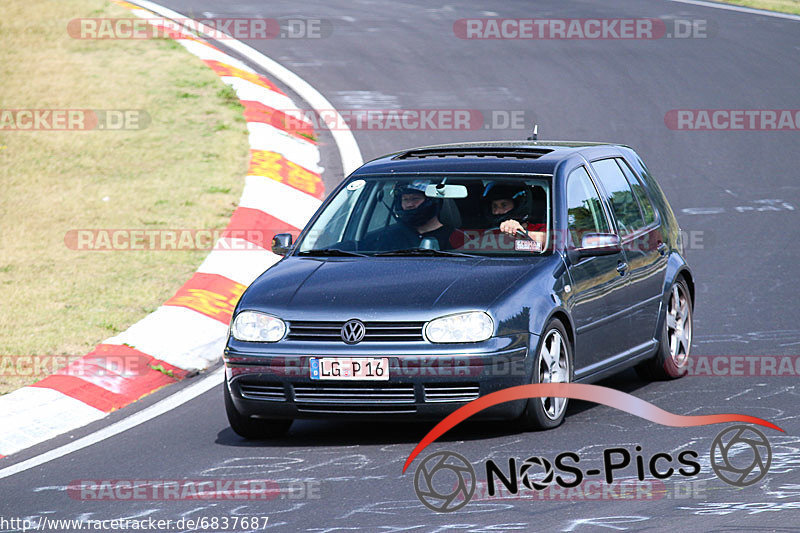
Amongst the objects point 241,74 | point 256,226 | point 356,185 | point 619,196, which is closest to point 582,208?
point 619,196

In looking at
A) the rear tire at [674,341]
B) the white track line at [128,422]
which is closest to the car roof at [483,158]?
the rear tire at [674,341]

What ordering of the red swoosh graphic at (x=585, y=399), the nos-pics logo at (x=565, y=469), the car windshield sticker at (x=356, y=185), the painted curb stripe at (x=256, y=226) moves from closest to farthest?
1. the nos-pics logo at (x=565, y=469)
2. the red swoosh graphic at (x=585, y=399)
3. the car windshield sticker at (x=356, y=185)
4. the painted curb stripe at (x=256, y=226)

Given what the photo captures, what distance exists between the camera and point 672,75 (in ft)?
69.7

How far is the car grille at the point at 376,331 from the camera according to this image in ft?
24.1

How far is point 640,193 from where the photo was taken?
966cm

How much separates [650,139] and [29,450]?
11.4m

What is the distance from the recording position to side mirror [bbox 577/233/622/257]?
8203 mm

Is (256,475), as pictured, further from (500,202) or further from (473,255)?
(500,202)

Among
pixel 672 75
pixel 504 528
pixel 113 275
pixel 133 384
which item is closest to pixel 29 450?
pixel 133 384

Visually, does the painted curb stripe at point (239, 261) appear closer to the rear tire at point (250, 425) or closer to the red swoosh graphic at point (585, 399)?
the rear tire at point (250, 425)

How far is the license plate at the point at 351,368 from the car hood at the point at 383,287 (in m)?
0.24

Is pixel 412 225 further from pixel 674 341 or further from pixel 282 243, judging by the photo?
pixel 674 341

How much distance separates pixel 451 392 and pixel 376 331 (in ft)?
1.73

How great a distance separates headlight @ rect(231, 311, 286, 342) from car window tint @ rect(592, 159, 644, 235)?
8.76 feet
